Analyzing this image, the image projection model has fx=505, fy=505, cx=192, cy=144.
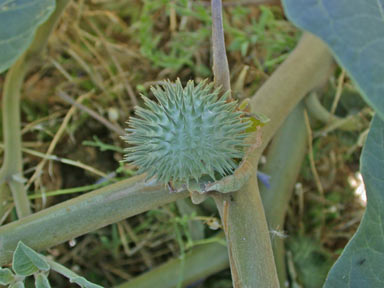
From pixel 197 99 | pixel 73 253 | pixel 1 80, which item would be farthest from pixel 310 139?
pixel 1 80

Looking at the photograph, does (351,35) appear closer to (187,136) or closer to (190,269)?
(187,136)

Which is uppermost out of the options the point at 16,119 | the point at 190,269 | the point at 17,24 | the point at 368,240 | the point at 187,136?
the point at 17,24

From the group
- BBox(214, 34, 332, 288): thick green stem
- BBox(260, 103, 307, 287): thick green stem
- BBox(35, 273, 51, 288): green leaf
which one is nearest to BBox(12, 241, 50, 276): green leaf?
BBox(35, 273, 51, 288): green leaf

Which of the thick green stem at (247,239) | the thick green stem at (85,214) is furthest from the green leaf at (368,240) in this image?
the thick green stem at (85,214)

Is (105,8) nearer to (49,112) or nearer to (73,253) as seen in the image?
(49,112)

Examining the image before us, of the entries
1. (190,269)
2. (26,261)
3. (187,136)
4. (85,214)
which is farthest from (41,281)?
(190,269)
